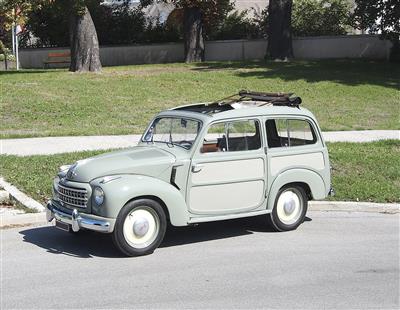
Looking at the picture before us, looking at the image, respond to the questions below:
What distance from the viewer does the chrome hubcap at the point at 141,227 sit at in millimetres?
6531

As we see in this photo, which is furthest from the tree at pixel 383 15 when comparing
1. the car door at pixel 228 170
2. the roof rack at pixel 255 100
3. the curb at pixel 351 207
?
the car door at pixel 228 170

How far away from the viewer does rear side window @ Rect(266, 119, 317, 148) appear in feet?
25.1

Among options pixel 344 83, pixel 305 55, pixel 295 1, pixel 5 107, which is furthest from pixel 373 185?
pixel 295 1

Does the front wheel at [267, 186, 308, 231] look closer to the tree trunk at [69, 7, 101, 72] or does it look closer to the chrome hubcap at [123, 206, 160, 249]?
the chrome hubcap at [123, 206, 160, 249]

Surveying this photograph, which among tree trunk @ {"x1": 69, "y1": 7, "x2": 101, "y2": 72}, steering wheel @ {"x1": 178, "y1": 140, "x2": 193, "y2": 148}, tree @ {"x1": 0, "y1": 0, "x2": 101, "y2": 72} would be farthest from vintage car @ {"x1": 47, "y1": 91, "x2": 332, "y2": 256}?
tree trunk @ {"x1": 69, "y1": 7, "x2": 101, "y2": 72}

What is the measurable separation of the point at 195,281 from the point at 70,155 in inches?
234

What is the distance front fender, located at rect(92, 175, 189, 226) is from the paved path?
5679 mm

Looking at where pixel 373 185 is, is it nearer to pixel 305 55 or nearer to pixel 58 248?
pixel 58 248

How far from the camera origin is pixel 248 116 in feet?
24.4

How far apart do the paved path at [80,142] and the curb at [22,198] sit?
2.43 metres

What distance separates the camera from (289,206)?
7.71 m

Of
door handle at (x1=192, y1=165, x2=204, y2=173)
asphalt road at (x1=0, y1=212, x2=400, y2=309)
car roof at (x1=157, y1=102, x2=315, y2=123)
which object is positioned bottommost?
asphalt road at (x1=0, y1=212, x2=400, y2=309)

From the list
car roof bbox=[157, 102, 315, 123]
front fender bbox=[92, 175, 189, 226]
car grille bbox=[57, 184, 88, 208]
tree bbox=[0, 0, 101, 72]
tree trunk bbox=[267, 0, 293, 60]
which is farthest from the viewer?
→ tree trunk bbox=[267, 0, 293, 60]

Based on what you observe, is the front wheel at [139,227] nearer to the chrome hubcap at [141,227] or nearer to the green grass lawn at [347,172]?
the chrome hubcap at [141,227]
